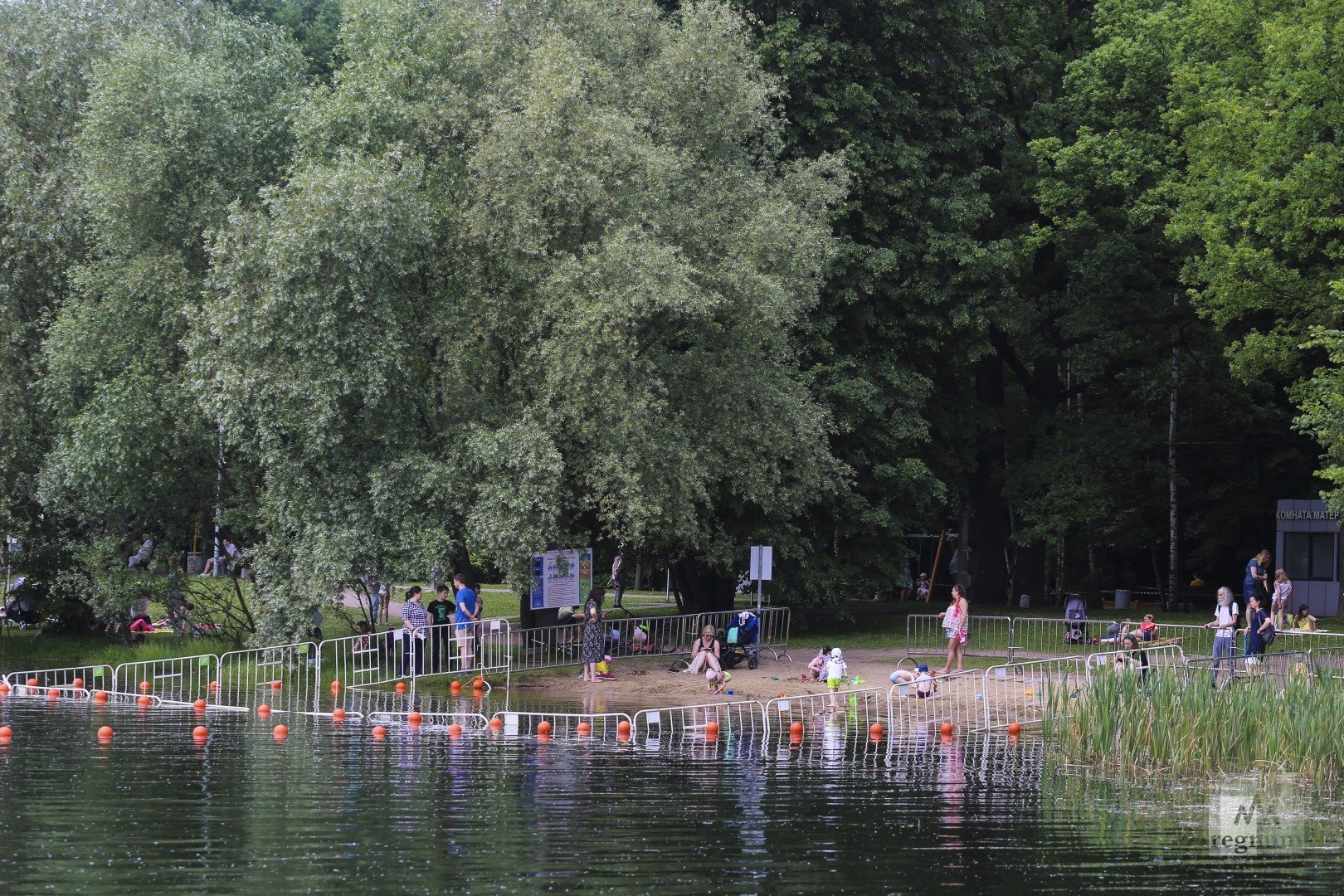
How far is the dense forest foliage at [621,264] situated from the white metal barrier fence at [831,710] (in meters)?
5.13

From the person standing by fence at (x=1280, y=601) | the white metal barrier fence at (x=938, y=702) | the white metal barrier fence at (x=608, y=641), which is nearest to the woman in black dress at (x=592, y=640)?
the white metal barrier fence at (x=608, y=641)

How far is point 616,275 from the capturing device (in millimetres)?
29453

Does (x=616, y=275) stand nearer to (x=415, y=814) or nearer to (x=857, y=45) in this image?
(x=857, y=45)

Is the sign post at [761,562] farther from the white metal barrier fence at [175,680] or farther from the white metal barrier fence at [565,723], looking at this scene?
the white metal barrier fence at [175,680]

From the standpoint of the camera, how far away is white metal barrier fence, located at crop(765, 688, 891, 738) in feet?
77.3

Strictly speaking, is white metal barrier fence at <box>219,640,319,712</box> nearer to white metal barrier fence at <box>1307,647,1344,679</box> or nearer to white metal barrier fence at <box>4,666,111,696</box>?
white metal barrier fence at <box>4,666,111,696</box>

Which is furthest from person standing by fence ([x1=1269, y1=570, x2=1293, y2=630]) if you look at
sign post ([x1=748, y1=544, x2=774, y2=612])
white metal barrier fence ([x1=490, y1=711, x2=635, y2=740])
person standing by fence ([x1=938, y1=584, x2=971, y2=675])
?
white metal barrier fence ([x1=490, y1=711, x2=635, y2=740])

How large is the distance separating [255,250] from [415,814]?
649 inches

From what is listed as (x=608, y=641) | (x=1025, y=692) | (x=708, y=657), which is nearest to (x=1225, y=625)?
(x=1025, y=692)

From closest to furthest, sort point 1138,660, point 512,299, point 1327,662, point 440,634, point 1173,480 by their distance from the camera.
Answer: point 1138,660 → point 1327,662 → point 440,634 → point 512,299 → point 1173,480

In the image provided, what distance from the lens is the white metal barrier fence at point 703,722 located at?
22.6 meters

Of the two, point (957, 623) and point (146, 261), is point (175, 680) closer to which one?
point (146, 261)

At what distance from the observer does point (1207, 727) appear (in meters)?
18.5

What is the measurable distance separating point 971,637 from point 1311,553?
11343 millimetres
